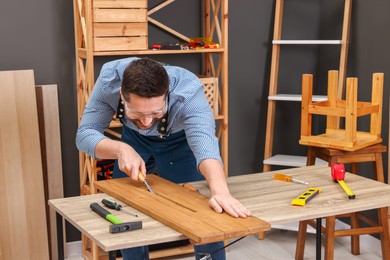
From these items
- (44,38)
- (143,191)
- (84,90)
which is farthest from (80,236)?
(143,191)

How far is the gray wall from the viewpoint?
3.97 m

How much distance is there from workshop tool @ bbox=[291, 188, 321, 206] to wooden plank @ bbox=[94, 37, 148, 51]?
1636 mm

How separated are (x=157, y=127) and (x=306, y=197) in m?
0.74

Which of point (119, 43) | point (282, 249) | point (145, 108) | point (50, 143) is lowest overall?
point (282, 249)

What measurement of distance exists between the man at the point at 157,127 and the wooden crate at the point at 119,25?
2.58 feet

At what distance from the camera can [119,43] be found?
3764 millimetres

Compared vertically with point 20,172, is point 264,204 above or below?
above

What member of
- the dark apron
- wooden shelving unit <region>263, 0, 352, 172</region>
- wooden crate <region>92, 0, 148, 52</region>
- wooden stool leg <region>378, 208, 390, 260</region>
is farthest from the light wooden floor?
wooden crate <region>92, 0, 148, 52</region>

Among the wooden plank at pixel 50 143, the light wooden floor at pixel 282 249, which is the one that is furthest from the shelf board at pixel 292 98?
the wooden plank at pixel 50 143

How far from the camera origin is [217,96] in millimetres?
4176

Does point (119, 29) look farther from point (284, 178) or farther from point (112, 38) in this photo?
point (284, 178)

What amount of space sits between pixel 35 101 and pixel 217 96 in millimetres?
1120

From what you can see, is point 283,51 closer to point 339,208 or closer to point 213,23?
point 213,23

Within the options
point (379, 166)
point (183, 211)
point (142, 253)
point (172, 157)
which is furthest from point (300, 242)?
point (183, 211)
